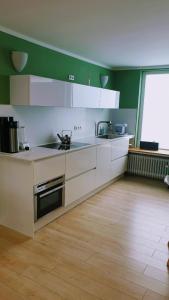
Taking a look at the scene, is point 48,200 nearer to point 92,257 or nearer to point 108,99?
point 92,257

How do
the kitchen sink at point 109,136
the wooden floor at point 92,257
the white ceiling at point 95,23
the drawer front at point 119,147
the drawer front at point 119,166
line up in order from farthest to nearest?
1. the kitchen sink at point 109,136
2. the drawer front at point 119,166
3. the drawer front at point 119,147
4. the white ceiling at point 95,23
5. the wooden floor at point 92,257

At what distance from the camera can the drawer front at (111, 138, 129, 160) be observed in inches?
171

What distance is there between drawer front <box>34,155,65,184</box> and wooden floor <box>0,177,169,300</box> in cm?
66

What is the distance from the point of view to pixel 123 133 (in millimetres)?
5070

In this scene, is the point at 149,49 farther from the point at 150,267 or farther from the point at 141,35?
the point at 150,267

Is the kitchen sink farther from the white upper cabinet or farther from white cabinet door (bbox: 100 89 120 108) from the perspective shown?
the white upper cabinet

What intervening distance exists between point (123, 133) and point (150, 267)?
10.7ft

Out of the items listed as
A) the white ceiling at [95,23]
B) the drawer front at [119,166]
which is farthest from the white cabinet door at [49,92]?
the drawer front at [119,166]

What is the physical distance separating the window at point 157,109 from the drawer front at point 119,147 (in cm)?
68

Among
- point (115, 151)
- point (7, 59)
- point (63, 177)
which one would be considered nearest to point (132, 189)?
point (115, 151)

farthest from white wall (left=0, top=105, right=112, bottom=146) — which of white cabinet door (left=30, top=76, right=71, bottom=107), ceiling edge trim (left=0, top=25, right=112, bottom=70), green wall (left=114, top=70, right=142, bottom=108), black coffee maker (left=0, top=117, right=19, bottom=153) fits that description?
green wall (left=114, top=70, right=142, bottom=108)

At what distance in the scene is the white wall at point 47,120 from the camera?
9.86 feet

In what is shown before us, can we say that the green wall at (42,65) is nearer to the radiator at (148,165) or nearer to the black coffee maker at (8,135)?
the black coffee maker at (8,135)

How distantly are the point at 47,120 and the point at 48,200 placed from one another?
1234 millimetres
